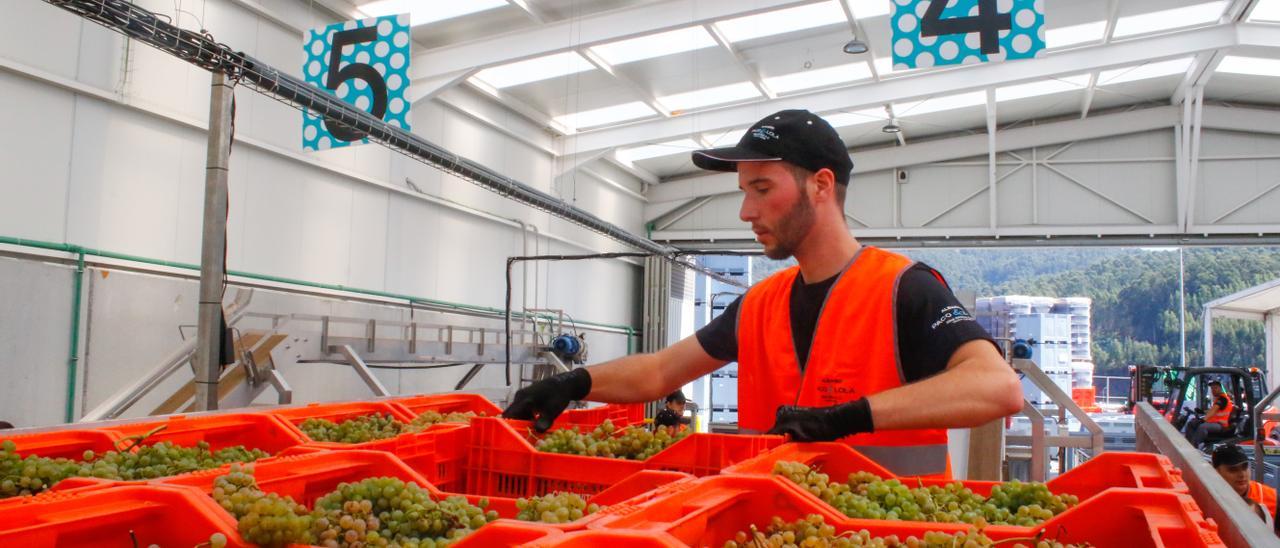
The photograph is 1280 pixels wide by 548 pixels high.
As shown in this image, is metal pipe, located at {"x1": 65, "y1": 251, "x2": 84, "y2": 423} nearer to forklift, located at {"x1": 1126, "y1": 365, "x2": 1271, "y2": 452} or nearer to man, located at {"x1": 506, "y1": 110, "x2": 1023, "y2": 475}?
man, located at {"x1": 506, "y1": 110, "x2": 1023, "y2": 475}

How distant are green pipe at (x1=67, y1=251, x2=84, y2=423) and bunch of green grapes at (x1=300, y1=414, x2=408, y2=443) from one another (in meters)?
4.01

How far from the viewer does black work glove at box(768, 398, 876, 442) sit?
1.73 m

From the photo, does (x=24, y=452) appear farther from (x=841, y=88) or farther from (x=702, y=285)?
(x=702, y=285)

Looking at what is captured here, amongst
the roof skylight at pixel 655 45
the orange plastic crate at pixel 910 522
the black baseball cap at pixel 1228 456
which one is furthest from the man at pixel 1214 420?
the orange plastic crate at pixel 910 522

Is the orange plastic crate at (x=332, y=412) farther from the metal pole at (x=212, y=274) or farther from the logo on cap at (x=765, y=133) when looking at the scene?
the logo on cap at (x=765, y=133)

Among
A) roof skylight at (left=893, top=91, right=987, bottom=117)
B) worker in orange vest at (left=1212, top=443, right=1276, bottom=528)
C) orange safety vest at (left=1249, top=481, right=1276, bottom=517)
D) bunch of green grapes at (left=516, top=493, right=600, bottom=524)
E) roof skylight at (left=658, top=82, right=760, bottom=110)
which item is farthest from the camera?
roof skylight at (left=893, top=91, right=987, bottom=117)

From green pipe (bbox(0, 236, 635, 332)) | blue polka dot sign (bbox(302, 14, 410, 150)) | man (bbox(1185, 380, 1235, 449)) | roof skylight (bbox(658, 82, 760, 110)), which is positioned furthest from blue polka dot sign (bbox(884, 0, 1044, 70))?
man (bbox(1185, 380, 1235, 449))

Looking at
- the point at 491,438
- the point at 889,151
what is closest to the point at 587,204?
the point at 889,151

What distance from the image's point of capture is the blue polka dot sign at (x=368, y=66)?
551cm

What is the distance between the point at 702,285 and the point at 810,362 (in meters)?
15.5

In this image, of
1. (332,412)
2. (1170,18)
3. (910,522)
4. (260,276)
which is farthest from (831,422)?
(1170,18)

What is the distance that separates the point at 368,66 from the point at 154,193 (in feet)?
6.69

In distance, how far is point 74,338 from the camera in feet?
19.0

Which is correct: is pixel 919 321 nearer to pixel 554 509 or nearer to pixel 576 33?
pixel 554 509
